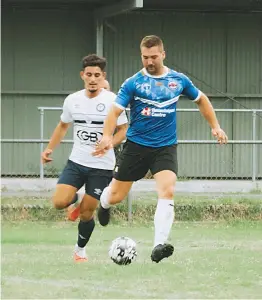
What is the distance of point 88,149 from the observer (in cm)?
1282

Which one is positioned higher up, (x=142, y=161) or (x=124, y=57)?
(x=124, y=57)

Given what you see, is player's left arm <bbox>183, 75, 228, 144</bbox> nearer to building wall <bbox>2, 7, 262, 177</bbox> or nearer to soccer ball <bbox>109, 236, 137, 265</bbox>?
soccer ball <bbox>109, 236, 137, 265</bbox>

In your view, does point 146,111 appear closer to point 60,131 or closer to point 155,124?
point 155,124

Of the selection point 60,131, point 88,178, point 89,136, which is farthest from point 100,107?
point 88,178

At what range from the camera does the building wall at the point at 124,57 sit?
24.9 meters

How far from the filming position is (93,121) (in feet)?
41.8

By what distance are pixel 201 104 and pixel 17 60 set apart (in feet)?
44.4

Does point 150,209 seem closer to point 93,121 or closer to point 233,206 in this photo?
point 233,206

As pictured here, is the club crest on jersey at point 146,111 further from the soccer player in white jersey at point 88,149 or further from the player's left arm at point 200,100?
the soccer player in white jersey at point 88,149

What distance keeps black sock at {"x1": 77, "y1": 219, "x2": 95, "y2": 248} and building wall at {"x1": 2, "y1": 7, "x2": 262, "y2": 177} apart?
11.4 m

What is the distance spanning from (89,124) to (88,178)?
0.64 m

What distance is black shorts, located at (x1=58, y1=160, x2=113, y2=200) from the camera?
12.8m

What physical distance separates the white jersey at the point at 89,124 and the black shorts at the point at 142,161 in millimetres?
911

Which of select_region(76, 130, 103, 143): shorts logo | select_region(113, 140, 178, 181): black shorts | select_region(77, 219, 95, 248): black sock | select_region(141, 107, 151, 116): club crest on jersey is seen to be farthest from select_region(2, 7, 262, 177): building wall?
select_region(141, 107, 151, 116): club crest on jersey
